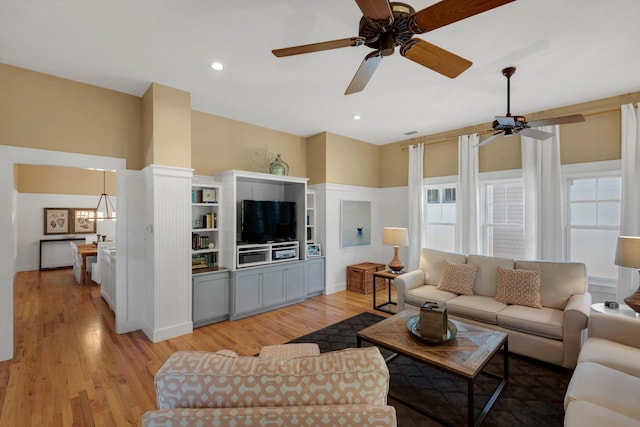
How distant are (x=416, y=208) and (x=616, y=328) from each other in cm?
358

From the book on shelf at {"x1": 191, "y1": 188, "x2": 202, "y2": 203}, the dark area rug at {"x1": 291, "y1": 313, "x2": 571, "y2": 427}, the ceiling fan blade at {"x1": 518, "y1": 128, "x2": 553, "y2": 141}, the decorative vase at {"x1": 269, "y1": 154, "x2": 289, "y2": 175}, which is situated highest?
the ceiling fan blade at {"x1": 518, "y1": 128, "x2": 553, "y2": 141}

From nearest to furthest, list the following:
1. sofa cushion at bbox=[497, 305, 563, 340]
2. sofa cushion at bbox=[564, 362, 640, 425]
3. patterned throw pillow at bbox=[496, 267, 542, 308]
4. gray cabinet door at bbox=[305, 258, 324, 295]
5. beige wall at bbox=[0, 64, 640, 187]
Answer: sofa cushion at bbox=[564, 362, 640, 425]
sofa cushion at bbox=[497, 305, 563, 340]
beige wall at bbox=[0, 64, 640, 187]
patterned throw pillow at bbox=[496, 267, 542, 308]
gray cabinet door at bbox=[305, 258, 324, 295]

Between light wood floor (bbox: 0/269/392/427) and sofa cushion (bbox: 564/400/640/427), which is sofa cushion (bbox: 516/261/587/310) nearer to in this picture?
sofa cushion (bbox: 564/400/640/427)

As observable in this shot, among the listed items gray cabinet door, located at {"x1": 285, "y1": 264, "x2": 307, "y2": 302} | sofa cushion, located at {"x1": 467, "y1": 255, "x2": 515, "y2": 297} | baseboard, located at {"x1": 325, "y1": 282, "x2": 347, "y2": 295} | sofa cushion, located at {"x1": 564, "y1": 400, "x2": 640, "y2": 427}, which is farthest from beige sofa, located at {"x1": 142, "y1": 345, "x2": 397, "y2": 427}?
baseboard, located at {"x1": 325, "y1": 282, "x2": 347, "y2": 295}

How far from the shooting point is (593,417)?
57.7 inches

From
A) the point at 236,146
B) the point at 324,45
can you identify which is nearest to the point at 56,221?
the point at 236,146

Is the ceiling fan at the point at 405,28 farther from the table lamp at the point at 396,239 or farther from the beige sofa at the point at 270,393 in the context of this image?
the table lamp at the point at 396,239

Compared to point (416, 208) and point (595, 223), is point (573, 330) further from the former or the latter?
point (416, 208)

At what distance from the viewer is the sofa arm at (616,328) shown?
7.36ft

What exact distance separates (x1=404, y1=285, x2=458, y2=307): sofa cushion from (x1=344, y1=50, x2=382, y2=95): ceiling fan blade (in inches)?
107

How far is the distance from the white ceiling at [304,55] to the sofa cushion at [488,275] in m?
2.18

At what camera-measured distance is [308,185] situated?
5.74 m

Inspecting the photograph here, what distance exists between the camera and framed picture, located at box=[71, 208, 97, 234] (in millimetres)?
8195

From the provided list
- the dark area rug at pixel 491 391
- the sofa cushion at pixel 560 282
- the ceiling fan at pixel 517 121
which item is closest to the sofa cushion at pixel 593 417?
the dark area rug at pixel 491 391
